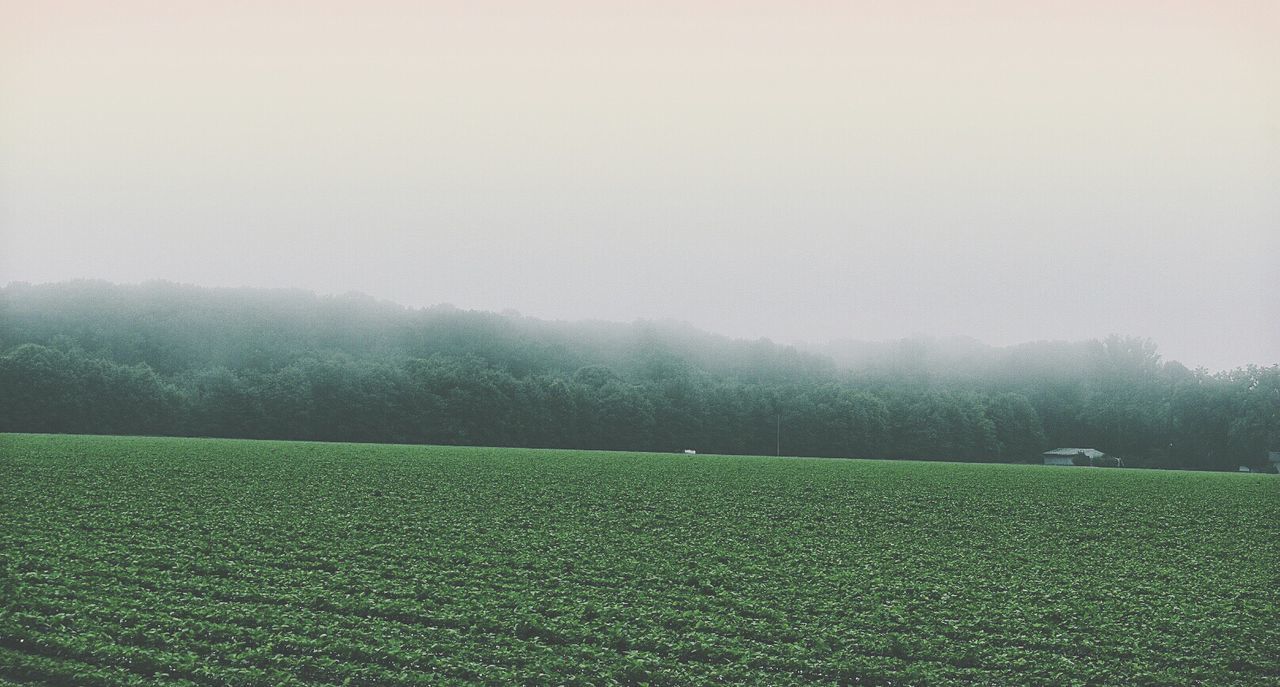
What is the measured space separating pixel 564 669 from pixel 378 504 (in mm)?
15693

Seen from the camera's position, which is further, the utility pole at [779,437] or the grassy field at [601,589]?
the utility pole at [779,437]

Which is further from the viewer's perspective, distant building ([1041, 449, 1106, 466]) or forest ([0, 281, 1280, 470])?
distant building ([1041, 449, 1106, 466])

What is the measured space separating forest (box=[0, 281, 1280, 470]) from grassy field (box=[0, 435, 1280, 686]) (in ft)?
192

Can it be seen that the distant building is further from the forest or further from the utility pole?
the utility pole

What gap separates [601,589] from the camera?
14391 mm

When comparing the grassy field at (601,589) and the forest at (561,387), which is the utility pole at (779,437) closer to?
the forest at (561,387)

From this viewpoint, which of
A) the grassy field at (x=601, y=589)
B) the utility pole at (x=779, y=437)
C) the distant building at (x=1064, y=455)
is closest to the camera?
the grassy field at (x=601, y=589)

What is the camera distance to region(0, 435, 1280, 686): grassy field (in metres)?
10.7

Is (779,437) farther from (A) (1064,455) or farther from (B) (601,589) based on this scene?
(B) (601,589)

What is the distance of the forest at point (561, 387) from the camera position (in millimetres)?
82625

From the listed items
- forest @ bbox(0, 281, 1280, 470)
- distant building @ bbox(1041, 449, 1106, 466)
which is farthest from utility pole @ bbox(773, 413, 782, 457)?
distant building @ bbox(1041, 449, 1106, 466)

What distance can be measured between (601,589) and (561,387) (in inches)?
3146

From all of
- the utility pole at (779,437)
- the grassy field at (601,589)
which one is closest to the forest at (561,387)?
the utility pole at (779,437)

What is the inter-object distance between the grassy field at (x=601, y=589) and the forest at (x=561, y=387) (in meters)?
58.4
